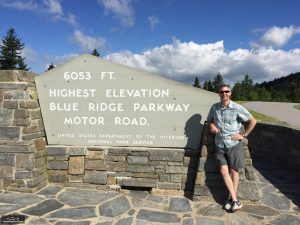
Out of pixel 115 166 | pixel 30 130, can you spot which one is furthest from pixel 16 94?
pixel 115 166

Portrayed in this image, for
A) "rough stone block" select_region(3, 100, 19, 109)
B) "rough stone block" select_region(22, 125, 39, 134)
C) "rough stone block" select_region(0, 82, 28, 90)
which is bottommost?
"rough stone block" select_region(22, 125, 39, 134)

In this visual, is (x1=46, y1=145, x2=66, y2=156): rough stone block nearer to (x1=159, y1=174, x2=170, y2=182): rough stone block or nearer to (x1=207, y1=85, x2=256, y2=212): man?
(x1=159, y1=174, x2=170, y2=182): rough stone block

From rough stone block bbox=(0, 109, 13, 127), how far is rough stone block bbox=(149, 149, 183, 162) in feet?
7.99

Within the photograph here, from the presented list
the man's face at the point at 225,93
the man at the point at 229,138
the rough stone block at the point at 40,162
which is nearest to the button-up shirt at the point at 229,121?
the man at the point at 229,138

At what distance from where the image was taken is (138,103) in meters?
5.63

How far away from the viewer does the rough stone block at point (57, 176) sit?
5.75 meters

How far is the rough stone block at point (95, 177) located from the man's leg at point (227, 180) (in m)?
2.03

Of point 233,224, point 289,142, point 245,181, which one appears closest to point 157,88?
point 245,181

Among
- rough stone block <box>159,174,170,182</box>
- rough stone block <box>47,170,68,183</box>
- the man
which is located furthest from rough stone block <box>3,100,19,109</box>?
the man

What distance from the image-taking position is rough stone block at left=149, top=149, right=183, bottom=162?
548 centimetres

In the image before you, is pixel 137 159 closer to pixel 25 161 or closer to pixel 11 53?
pixel 25 161

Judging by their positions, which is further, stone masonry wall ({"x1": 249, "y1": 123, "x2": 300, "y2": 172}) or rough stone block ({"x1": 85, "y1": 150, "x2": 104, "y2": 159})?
stone masonry wall ({"x1": 249, "y1": 123, "x2": 300, "y2": 172})

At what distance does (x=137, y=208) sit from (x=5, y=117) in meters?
2.69

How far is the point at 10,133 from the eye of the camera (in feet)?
18.0
